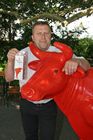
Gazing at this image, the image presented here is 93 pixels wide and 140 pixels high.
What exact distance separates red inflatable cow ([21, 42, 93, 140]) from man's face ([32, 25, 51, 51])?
0.28 feet

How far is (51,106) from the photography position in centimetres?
323

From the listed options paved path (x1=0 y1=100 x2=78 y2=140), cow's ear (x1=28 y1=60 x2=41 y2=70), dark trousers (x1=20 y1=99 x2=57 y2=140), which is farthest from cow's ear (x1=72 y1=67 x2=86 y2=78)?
paved path (x1=0 y1=100 x2=78 y2=140)

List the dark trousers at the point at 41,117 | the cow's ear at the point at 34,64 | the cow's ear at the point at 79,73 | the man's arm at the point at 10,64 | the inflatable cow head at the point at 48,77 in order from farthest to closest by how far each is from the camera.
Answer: the dark trousers at the point at 41,117
the man's arm at the point at 10,64
the cow's ear at the point at 34,64
the cow's ear at the point at 79,73
the inflatable cow head at the point at 48,77

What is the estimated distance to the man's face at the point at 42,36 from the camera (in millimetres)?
3008

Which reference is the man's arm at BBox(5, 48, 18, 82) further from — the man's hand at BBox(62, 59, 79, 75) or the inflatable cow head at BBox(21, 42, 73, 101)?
the man's hand at BBox(62, 59, 79, 75)

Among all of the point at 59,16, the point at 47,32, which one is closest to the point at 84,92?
the point at 47,32

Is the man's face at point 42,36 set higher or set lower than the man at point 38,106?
higher

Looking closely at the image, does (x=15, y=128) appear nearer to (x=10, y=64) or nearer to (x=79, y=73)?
(x=10, y=64)

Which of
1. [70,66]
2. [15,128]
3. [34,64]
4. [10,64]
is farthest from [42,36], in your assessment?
[15,128]

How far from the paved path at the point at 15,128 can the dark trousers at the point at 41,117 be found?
1614 mm

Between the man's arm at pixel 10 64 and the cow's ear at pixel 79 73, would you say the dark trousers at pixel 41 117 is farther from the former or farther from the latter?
the cow's ear at pixel 79 73

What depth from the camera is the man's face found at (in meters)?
3.01

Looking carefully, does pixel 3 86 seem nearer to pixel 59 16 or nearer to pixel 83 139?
pixel 59 16

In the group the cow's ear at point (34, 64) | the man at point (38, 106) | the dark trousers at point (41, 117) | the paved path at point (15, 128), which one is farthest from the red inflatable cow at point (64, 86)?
the paved path at point (15, 128)
